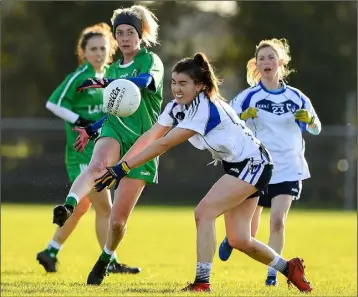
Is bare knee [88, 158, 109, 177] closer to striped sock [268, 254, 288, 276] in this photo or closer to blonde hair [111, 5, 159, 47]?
blonde hair [111, 5, 159, 47]

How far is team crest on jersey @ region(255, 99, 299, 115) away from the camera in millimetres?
9602

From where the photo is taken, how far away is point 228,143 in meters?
7.53

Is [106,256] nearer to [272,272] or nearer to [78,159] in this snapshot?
[272,272]

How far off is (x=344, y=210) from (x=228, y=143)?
19.9m

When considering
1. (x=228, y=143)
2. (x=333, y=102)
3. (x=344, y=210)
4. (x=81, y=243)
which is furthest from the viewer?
(x=333, y=102)

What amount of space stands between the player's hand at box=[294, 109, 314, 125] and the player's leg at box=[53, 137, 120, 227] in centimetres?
186

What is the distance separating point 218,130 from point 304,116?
203 cm

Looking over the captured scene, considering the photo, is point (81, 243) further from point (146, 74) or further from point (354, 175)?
point (354, 175)

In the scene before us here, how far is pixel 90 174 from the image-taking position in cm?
820

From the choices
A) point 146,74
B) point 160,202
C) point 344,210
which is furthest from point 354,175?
point 146,74

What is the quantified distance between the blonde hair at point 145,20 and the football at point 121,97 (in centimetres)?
79

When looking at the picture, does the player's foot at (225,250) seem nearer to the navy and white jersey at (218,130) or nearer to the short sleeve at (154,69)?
the short sleeve at (154,69)

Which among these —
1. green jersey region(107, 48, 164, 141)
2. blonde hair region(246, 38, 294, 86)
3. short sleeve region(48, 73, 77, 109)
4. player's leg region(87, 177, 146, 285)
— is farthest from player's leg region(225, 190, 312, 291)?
short sleeve region(48, 73, 77, 109)

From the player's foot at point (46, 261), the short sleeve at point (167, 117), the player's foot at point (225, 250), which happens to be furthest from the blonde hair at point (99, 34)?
the short sleeve at point (167, 117)
